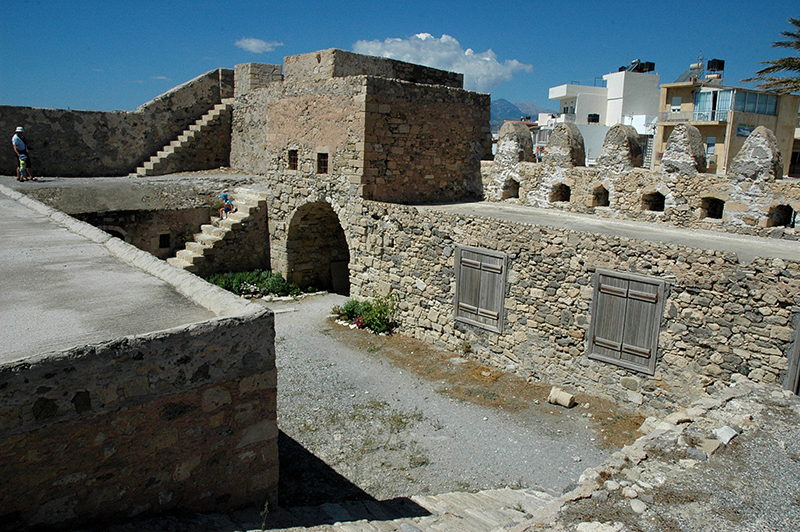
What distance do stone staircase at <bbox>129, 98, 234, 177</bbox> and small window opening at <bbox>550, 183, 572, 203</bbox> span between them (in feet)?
41.6

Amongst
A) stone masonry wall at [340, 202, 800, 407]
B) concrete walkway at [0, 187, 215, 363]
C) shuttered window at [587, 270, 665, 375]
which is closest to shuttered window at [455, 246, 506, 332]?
stone masonry wall at [340, 202, 800, 407]

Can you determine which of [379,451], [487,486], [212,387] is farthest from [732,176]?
[212,387]

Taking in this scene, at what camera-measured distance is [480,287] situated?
10.1 metres

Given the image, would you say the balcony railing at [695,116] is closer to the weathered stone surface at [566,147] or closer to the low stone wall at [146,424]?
the weathered stone surface at [566,147]

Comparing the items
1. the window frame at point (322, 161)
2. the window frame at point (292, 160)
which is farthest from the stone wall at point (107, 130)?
the window frame at point (322, 161)

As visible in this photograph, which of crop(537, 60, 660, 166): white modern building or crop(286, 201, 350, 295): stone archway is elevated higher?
crop(537, 60, 660, 166): white modern building

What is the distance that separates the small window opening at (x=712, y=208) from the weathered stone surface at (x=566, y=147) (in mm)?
2490

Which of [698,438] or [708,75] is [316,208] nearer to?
[698,438]

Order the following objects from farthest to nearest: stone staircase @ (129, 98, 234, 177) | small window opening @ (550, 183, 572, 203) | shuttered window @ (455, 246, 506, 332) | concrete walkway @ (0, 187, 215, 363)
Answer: stone staircase @ (129, 98, 234, 177) < small window opening @ (550, 183, 572, 203) < shuttered window @ (455, 246, 506, 332) < concrete walkway @ (0, 187, 215, 363)

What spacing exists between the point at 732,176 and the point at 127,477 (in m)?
9.40

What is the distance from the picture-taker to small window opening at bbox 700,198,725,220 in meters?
9.72

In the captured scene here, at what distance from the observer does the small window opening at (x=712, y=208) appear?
31.9ft

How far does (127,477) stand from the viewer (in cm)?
371

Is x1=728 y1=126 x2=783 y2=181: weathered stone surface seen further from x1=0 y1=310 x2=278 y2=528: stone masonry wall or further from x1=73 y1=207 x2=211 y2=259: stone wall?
x1=73 y1=207 x2=211 y2=259: stone wall
